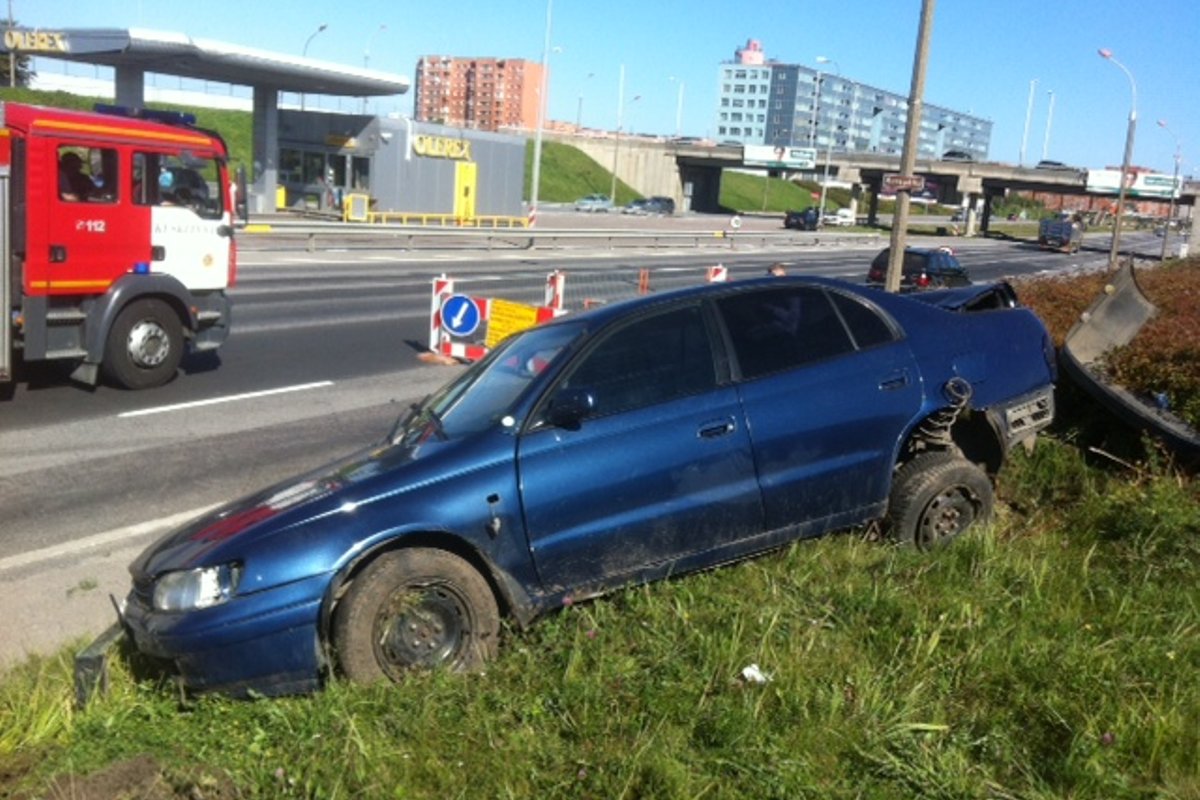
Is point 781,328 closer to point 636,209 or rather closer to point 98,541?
point 98,541

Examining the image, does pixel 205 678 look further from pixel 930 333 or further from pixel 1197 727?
pixel 930 333

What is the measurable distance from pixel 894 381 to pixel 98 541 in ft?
15.7

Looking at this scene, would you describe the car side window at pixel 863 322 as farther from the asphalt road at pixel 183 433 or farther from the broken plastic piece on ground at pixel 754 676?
the asphalt road at pixel 183 433

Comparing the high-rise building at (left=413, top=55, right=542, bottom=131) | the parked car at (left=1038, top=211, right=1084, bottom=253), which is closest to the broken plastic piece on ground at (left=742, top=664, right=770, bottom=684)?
the parked car at (left=1038, top=211, right=1084, bottom=253)

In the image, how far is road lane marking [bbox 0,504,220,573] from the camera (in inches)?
272

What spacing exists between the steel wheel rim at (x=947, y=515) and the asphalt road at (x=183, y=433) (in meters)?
4.11

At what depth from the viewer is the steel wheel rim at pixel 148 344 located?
1195cm

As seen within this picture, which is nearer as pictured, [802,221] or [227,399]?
[227,399]

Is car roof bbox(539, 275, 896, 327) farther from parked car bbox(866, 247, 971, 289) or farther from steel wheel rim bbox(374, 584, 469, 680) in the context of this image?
parked car bbox(866, 247, 971, 289)

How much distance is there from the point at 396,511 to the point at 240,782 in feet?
3.92

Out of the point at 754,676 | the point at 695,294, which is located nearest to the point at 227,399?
the point at 695,294

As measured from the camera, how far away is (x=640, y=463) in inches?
198

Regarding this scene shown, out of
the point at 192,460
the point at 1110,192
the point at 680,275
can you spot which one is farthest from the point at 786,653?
the point at 1110,192

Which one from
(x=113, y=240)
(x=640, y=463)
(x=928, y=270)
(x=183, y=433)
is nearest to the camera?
(x=640, y=463)
